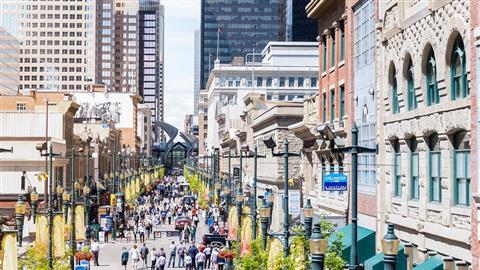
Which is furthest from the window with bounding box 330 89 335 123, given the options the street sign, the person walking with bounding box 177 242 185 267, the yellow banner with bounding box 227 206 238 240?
the person walking with bounding box 177 242 185 267

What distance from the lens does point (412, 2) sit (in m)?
28.7

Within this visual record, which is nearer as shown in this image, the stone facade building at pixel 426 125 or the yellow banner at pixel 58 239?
the stone facade building at pixel 426 125

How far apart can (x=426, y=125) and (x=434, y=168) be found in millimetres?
1302

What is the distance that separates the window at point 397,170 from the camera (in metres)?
30.9

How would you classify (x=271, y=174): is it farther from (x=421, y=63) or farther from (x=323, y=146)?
(x=421, y=63)

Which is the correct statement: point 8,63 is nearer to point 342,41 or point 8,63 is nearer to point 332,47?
point 332,47

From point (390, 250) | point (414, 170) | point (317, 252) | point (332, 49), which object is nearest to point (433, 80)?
point (414, 170)

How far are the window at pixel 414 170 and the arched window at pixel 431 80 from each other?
203cm

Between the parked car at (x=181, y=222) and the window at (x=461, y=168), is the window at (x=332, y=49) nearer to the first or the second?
the window at (x=461, y=168)

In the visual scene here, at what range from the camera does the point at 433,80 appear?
26844mm

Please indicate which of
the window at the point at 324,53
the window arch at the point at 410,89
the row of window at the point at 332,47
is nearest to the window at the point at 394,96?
the window arch at the point at 410,89

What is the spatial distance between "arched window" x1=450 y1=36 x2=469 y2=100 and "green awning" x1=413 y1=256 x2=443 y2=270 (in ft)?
15.3

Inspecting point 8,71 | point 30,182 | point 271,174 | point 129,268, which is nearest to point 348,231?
point 129,268

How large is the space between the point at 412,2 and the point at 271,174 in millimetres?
41841
